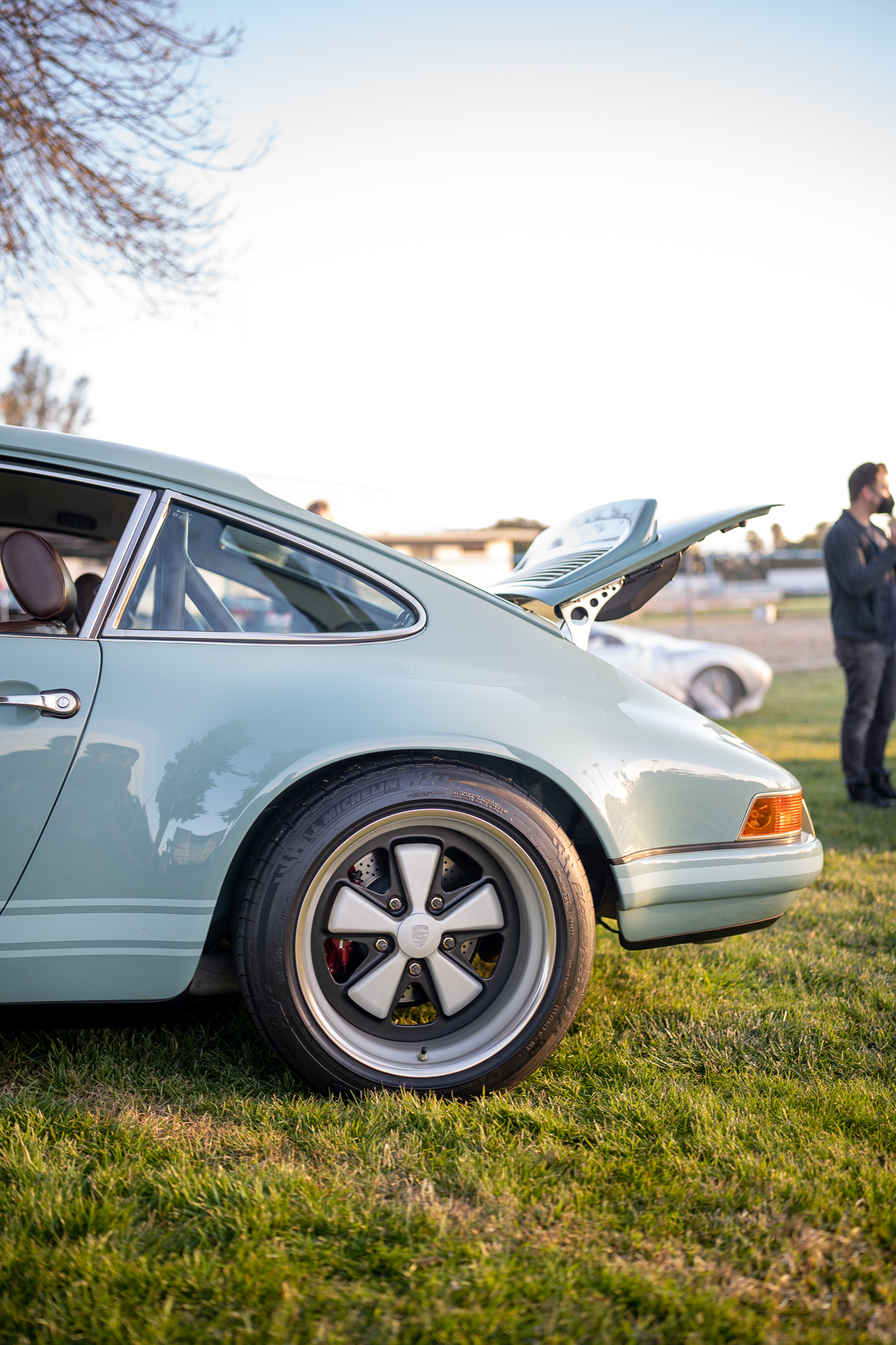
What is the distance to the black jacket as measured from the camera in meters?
5.37

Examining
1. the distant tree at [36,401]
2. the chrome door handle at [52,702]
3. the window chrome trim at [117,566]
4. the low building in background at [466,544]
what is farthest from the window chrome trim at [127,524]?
the distant tree at [36,401]

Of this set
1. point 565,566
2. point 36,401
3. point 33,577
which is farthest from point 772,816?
point 36,401

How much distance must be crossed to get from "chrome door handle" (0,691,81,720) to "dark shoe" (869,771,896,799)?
521 centimetres

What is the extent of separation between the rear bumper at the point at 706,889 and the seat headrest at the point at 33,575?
152 centimetres

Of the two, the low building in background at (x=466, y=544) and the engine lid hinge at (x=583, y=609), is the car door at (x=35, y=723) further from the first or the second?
the low building in background at (x=466, y=544)

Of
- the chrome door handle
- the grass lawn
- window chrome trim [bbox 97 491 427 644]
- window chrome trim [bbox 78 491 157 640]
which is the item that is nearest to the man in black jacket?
the grass lawn

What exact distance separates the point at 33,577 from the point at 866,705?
508 cm

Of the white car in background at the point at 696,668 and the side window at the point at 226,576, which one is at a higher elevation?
the side window at the point at 226,576

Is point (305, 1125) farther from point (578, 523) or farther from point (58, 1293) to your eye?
point (578, 523)

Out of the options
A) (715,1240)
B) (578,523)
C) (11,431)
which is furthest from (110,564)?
(715,1240)

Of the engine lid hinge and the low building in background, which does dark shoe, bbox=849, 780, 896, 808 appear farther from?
the low building in background

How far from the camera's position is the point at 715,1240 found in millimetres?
1526

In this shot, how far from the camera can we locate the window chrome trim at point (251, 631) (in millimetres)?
1951

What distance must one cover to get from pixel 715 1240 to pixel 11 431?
7.30ft
